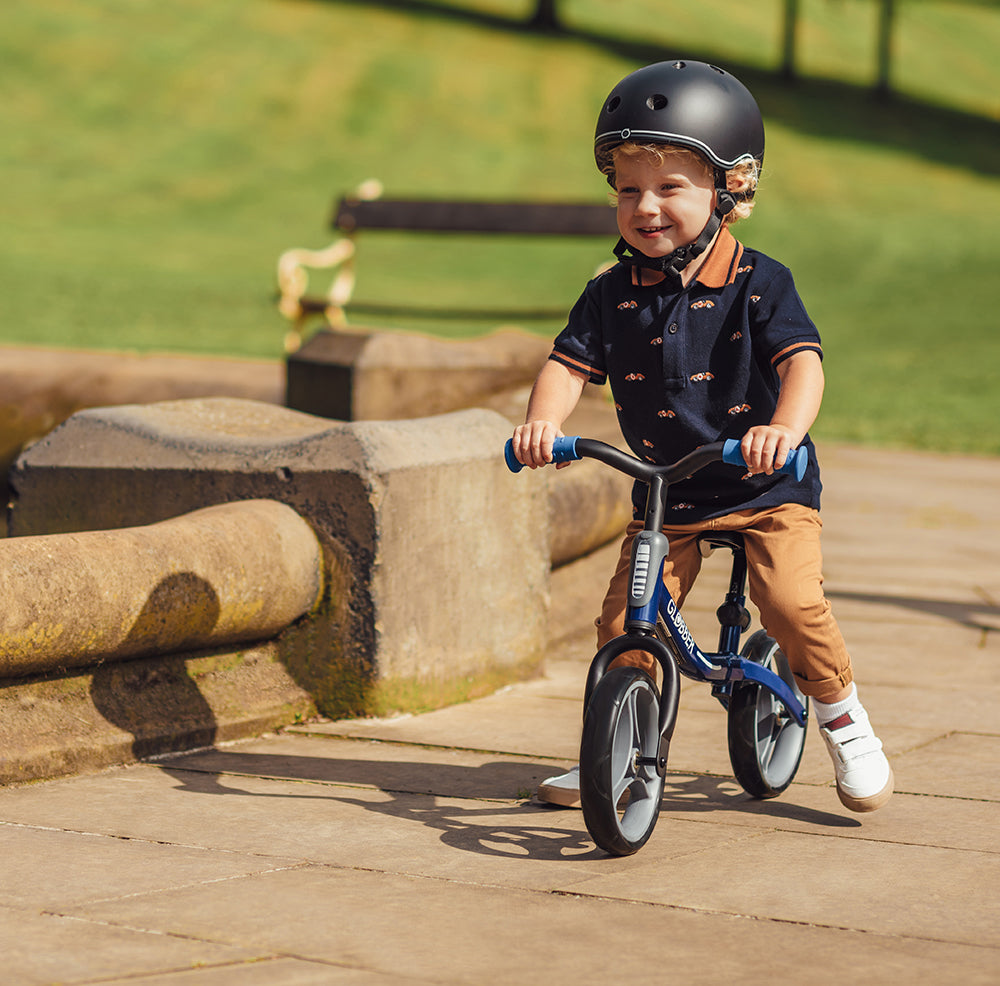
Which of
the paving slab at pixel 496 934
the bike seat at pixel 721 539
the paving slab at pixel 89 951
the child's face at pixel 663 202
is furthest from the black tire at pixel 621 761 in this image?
the child's face at pixel 663 202

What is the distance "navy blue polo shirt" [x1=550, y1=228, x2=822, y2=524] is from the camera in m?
3.61

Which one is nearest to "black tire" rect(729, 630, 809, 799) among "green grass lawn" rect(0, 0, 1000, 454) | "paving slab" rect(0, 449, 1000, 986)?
"paving slab" rect(0, 449, 1000, 986)

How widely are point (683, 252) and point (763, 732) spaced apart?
46.5 inches

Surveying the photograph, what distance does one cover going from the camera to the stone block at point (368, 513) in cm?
462

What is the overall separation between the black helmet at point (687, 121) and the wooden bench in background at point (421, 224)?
8.24 m

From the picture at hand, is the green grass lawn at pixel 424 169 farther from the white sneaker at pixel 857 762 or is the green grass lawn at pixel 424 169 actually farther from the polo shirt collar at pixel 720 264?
the polo shirt collar at pixel 720 264

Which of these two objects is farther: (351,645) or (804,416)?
(351,645)

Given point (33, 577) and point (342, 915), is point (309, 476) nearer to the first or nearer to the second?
point (33, 577)

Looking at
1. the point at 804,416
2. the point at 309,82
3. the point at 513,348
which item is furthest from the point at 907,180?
the point at 804,416

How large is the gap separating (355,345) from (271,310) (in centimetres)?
1471

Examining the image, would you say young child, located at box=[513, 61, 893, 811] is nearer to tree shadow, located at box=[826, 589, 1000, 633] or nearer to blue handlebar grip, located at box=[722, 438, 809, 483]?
blue handlebar grip, located at box=[722, 438, 809, 483]

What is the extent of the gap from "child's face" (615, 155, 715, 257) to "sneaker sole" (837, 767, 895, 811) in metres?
1.29

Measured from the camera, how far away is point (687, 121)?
3.53 metres

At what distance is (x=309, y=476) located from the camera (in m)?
4.66
